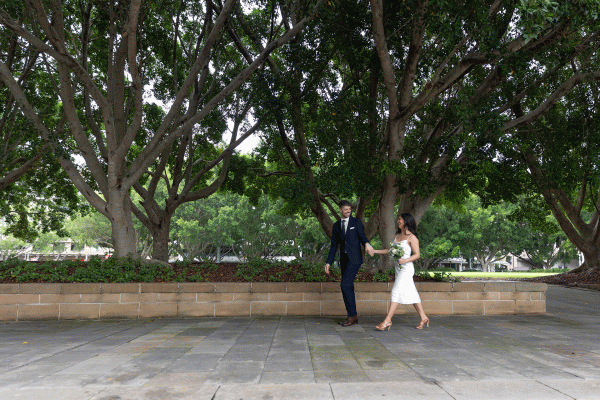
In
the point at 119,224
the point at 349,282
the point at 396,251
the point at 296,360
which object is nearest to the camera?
the point at 296,360

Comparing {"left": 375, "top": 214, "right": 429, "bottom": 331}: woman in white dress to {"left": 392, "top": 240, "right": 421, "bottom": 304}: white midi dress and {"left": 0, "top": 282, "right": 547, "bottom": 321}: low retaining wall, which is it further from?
{"left": 0, "top": 282, "right": 547, "bottom": 321}: low retaining wall

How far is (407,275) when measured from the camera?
6.44 metres

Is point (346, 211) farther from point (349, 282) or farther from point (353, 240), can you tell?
point (349, 282)

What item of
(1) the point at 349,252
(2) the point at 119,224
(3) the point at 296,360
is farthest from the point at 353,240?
(2) the point at 119,224

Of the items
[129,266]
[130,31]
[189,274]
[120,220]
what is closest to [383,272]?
[189,274]

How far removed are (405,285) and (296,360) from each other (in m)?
2.54

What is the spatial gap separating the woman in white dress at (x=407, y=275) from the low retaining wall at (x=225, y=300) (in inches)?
61.7

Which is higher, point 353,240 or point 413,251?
point 353,240

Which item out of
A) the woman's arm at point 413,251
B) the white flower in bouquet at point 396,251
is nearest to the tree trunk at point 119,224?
the white flower in bouquet at point 396,251

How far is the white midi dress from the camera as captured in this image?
249 inches

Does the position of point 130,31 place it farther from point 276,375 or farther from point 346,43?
point 276,375

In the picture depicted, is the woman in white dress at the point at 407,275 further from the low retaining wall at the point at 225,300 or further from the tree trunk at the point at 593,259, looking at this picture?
the tree trunk at the point at 593,259

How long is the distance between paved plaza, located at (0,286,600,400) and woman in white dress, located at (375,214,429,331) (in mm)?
301

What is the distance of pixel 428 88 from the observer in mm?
9555
